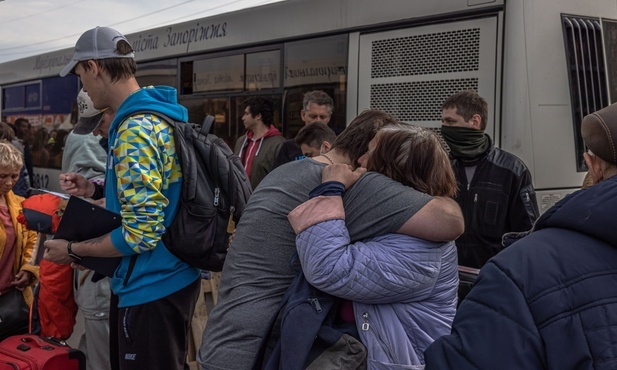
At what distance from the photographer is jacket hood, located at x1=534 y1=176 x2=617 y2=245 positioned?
137 cm

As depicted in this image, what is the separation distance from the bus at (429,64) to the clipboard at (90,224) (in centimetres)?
301

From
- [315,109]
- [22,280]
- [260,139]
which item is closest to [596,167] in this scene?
[22,280]

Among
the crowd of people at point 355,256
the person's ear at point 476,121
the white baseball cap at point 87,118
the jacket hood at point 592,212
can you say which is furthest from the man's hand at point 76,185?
the jacket hood at point 592,212

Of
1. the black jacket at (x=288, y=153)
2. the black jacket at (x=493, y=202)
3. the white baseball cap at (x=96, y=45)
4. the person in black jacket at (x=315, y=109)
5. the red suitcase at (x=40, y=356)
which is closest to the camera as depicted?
the white baseball cap at (x=96, y=45)

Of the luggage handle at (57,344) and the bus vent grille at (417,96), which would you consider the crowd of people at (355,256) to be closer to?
the luggage handle at (57,344)

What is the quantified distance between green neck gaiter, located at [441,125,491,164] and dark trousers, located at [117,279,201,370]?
87.2 inches

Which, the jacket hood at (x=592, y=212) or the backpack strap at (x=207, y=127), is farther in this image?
the backpack strap at (x=207, y=127)

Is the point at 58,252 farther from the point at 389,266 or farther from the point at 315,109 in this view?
the point at 315,109

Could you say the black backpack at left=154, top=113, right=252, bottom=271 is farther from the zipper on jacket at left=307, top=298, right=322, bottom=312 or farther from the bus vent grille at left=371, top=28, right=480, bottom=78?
the bus vent grille at left=371, top=28, right=480, bottom=78

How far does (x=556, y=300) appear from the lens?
135 centimetres

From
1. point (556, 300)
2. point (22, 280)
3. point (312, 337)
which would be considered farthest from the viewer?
point (22, 280)

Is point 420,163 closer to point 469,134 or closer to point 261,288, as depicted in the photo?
point 261,288

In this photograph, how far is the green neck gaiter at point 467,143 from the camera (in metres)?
4.38

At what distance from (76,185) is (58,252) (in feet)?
2.43
